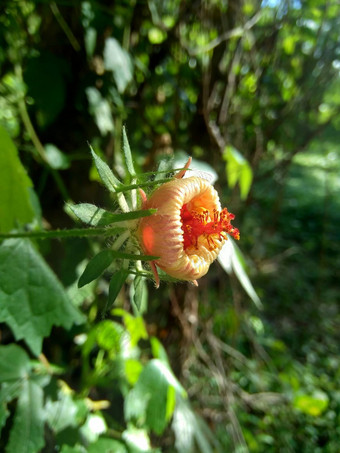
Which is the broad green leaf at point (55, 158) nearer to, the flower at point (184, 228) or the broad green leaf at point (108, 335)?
the broad green leaf at point (108, 335)

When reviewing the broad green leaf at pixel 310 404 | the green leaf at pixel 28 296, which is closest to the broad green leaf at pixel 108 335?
the green leaf at pixel 28 296

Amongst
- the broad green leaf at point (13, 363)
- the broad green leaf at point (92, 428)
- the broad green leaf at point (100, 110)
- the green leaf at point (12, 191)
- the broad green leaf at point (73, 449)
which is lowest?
the broad green leaf at point (73, 449)

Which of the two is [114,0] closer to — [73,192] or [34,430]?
[73,192]

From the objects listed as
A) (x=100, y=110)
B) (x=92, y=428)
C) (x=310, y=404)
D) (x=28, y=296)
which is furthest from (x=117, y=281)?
(x=310, y=404)

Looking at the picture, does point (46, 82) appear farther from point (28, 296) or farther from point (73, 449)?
point (73, 449)

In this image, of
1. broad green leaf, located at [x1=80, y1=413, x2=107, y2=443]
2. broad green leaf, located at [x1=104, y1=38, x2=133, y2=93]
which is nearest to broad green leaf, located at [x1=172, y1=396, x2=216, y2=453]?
broad green leaf, located at [x1=80, y1=413, x2=107, y2=443]

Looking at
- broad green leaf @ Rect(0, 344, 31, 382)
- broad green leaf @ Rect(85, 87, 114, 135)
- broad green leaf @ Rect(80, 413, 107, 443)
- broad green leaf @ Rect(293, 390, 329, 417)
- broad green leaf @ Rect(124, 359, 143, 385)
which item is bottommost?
broad green leaf @ Rect(293, 390, 329, 417)

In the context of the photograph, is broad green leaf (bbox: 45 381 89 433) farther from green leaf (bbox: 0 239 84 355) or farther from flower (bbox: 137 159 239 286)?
→ flower (bbox: 137 159 239 286)
